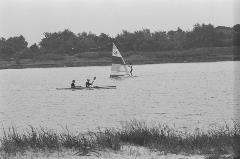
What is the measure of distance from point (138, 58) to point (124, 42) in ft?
34.8

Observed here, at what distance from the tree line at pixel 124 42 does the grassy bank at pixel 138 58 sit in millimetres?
2235

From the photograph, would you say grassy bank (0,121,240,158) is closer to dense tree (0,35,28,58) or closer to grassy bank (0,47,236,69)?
grassy bank (0,47,236,69)

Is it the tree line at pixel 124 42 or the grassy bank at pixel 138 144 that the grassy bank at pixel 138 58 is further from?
the grassy bank at pixel 138 144

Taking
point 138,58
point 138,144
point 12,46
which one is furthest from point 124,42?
point 138,144

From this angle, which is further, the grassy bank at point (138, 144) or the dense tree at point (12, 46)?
the dense tree at point (12, 46)

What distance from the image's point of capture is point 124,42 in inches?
5817

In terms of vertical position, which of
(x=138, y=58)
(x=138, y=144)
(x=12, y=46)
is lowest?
(x=138, y=144)

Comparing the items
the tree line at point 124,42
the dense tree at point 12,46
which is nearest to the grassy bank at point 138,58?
the tree line at point 124,42

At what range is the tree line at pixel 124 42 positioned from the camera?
14262cm

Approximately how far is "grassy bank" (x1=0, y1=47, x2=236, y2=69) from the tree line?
2235 mm

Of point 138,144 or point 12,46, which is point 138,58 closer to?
point 12,46

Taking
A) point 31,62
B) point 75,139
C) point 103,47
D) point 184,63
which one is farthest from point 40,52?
point 75,139

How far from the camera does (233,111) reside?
3162cm

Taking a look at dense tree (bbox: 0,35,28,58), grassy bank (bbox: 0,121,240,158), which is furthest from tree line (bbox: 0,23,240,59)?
grassy bank (bbox: 0,121,240,158)
